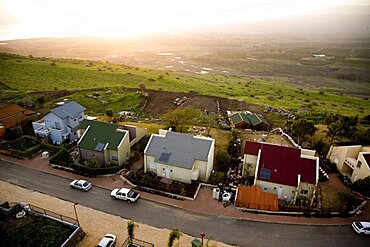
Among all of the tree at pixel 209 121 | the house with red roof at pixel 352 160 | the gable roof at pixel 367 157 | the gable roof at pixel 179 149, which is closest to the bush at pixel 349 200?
the house with red roof at pixel 352 160

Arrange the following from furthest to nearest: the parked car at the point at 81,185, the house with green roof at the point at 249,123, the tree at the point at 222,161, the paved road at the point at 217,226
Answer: the house with green roof at the point at 249,123
the tree at the point at 222,161
the parked car at the point at 81,185
the paved road at the point at 217,226

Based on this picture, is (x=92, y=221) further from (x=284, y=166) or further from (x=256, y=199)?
(x=284, y=166)

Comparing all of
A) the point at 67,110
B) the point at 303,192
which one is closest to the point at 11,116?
the point at 67,110

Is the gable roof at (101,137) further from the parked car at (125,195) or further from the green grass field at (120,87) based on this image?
the green grass field at (120,87)

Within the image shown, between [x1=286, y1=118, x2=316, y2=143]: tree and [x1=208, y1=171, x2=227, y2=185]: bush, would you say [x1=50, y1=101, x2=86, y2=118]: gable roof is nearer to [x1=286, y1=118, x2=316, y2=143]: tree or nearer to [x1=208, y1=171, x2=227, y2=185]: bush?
[x1=208, y1=171, x2=227, y2=185]: bush

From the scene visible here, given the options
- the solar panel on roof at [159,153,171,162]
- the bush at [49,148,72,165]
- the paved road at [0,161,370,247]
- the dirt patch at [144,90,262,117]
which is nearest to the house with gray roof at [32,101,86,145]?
the bush at [49,148,72,165]

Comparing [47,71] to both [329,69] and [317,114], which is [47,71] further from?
[329,69]
